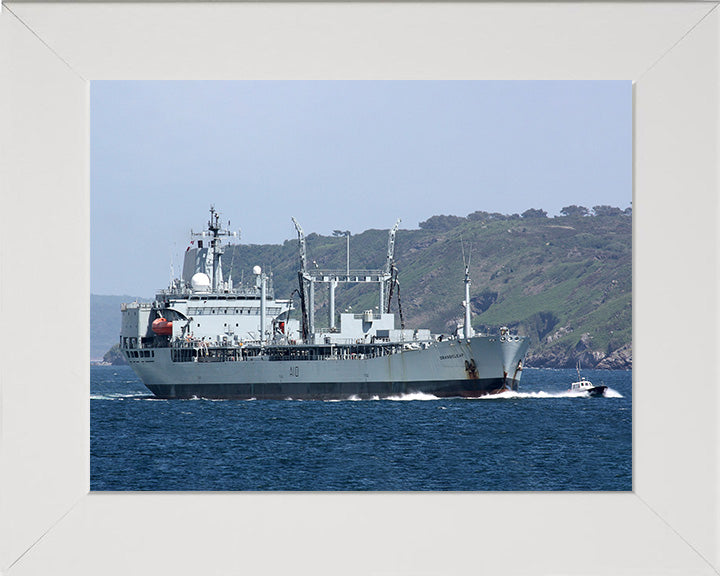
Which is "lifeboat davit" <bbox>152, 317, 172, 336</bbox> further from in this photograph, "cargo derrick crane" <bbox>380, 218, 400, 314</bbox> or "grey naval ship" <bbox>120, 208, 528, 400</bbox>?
"cargo derrick crane" <bbox>380, 218, 400, 314</bbox>

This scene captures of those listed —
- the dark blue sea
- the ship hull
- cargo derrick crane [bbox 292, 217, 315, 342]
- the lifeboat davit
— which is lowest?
the dark blue sea

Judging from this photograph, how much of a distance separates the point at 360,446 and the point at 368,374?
34.2 ft

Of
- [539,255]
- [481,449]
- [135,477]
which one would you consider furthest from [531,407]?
[539,255]

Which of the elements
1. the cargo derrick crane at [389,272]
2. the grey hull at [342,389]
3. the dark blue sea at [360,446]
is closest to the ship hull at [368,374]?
the grey hull at [342,389]

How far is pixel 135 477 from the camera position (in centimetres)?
1561

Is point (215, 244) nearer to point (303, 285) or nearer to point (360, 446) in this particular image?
point (303, 285)

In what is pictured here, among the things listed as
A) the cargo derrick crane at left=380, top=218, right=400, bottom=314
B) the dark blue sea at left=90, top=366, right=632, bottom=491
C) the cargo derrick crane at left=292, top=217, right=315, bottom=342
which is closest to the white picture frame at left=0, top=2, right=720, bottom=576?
the dark blue sea at left=90, top=366, right=632, bottom=491

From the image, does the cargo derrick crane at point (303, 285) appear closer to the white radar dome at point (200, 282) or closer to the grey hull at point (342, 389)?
the grey hull at point (342, 389)

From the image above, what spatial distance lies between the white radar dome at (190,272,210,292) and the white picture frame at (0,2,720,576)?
2839 cm

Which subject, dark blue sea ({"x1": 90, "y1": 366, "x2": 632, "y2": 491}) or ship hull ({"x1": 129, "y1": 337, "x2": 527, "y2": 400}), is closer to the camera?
dark blue sea ({"x1": 90, "y1": 366, "x2": 632, "y2": 491})

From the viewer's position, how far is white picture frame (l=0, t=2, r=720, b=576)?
16.1 ft
